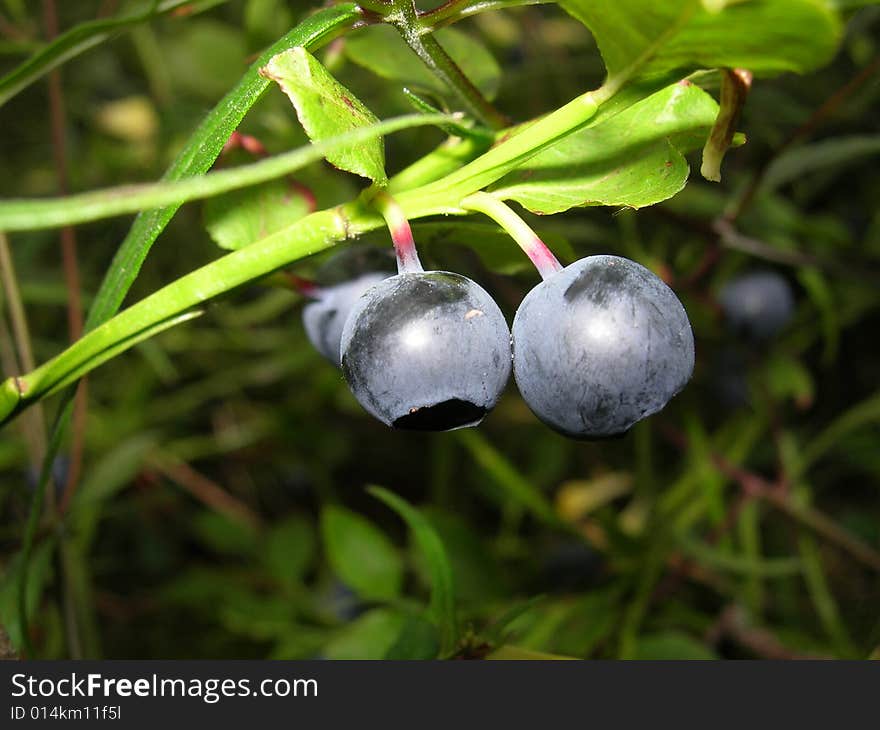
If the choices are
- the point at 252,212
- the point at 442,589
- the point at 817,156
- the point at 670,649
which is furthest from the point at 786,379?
the point at 252,212

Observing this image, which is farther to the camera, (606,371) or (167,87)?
(167,87)

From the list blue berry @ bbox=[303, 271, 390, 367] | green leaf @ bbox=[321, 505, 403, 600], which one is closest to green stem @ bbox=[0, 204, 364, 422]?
blue berry @ bbox=[303, 271, 390, 367]

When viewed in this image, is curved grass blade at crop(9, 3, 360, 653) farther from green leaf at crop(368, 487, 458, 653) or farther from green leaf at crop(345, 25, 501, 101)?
green leaf at crop(368, 487, 458, 653)

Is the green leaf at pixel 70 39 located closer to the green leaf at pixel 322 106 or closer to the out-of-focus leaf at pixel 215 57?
the green leaf at pixel 322 106

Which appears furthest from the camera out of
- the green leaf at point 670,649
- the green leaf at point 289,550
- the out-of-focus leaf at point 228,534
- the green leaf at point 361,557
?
the out-of-focus leaf at point 228,534

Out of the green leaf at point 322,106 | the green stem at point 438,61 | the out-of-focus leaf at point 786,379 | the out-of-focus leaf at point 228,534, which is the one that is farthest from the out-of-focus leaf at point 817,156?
the out-of-focus leaf at point 228,534

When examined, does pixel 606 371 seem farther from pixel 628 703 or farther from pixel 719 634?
pixel 719 634

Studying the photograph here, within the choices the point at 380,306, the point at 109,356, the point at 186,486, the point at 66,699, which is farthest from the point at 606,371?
the point at 186,486
